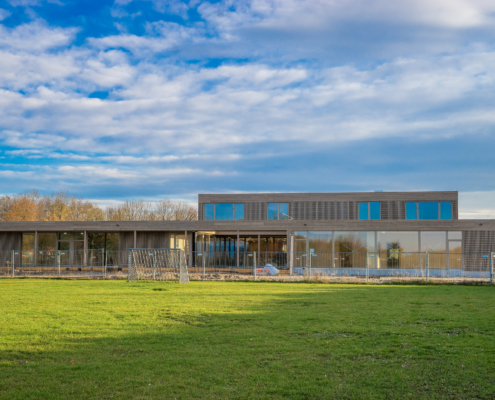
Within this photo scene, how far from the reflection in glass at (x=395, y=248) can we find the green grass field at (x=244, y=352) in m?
19.6

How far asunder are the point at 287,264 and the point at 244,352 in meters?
25.2

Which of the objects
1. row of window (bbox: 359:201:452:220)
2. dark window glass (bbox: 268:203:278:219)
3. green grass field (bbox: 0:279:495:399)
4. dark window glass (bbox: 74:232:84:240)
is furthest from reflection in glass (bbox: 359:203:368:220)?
green grass field (bbox: 0:279:495:399)

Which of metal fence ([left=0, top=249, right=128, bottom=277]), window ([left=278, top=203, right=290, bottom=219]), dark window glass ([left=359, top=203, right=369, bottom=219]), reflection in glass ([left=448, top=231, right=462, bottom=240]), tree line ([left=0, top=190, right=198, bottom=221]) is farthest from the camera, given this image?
tree line ([left=0, top=190, right=198, bottom=221])

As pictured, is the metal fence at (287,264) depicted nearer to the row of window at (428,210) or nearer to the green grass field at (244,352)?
the row of window at (428,210)

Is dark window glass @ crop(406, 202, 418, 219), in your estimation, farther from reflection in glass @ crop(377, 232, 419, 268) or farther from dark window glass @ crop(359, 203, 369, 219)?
reflection in glass @ crop(377, 232, 419, 268)

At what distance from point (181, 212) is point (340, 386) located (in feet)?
248

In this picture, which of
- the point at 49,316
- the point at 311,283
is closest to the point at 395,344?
the point at 49,316

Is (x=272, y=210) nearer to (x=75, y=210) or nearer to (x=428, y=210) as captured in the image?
(x=428, y=210)

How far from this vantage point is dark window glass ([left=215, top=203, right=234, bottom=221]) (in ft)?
150

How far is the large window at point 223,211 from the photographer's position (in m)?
45.5

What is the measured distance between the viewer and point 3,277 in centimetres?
2914

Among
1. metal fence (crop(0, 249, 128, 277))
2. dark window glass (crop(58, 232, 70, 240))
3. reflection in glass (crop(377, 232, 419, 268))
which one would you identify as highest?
dark window glass (crop(58, 232, 70, 240))

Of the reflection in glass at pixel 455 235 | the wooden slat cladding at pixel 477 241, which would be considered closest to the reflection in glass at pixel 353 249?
the reflection in glass at pixel 455 235

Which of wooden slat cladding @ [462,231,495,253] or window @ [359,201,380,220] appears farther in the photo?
window @ [359,201,380,220]
